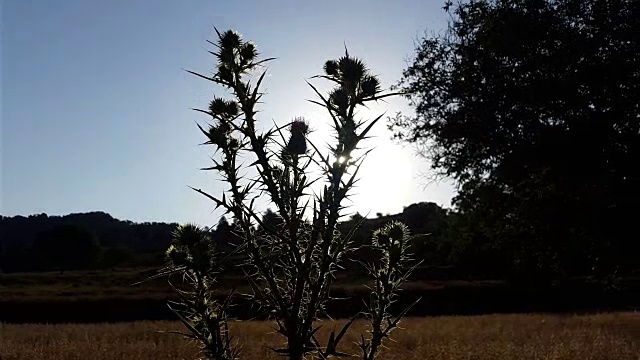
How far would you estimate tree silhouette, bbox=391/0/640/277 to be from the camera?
11.0 metres

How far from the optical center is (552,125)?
1148cm

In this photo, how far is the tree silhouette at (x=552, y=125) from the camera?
11.0m

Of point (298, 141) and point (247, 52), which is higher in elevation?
point (247, 52)

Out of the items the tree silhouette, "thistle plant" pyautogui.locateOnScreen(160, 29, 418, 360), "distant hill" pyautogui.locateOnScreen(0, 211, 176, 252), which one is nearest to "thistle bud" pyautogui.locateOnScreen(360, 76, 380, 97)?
"thistle plant" pyautogui.locateOnScreen(160, 29, 418, 360)

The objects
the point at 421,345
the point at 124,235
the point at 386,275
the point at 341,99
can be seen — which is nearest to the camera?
the point at 341,99

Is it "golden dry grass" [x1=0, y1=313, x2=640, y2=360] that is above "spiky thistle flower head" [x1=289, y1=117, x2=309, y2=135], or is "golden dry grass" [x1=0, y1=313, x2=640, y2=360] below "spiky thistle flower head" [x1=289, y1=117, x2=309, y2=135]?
below

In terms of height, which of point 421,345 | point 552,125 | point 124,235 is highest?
point 124,235

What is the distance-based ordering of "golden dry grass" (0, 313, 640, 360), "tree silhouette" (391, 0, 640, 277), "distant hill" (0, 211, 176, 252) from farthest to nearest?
"distant hill" (0, 211, 176, 252) < "tree silhouette" (391, 0, 640, 277) < "golden dry grass" (0, 313, 640, 360)

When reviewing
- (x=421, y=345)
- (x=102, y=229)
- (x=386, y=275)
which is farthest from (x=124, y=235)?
(x=386, y=275)

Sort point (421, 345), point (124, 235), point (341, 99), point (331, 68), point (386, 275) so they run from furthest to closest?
point (124, 235), point (421, 345), point (386, 275), point (331, 68), point (341, 99)

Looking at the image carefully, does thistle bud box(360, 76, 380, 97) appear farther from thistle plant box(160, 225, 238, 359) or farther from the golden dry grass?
the golden dry grass

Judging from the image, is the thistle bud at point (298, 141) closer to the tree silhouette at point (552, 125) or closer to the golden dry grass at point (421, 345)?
the golden dry grass at point (421, 345)

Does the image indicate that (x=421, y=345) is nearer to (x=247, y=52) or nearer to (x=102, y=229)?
(x=247, y=52)

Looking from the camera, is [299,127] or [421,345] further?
[421,345]
